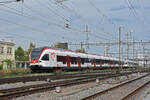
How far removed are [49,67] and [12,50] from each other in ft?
102

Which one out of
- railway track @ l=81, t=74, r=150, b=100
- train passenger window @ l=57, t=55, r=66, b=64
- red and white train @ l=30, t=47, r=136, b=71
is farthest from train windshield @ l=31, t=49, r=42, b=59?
railway track @ l=81, t=74, r=150, b=100

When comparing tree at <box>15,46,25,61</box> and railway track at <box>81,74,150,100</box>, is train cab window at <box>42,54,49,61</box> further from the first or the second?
tree at <box>15,46,25,61</box>

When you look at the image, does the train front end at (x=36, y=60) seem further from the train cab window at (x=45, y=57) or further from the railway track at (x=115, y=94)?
the railway track at (x=115, y=94)

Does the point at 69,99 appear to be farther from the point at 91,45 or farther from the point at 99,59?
the point at 91,45

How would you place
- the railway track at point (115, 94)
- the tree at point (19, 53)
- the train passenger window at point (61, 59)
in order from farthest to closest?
the tree at point (19, 53), the train passenger window at point (61, 59), the railway track at point (115, 94)

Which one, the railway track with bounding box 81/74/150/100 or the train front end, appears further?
the train front end

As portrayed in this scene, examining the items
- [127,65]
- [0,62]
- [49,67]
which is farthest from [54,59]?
[127,65]

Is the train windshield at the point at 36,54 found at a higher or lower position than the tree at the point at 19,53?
lower

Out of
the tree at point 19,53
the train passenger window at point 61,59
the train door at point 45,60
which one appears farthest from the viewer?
the tree at point 19,53

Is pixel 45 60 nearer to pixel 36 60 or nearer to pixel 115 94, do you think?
pixel 36 60

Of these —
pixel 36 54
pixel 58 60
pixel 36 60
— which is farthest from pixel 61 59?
pixel 36 60

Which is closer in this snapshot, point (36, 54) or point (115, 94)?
point (115, 94)

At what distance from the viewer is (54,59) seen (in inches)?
1123

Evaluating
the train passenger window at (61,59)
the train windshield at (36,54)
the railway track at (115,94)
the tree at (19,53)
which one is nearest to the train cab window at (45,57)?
the train windshield at (36,54)
